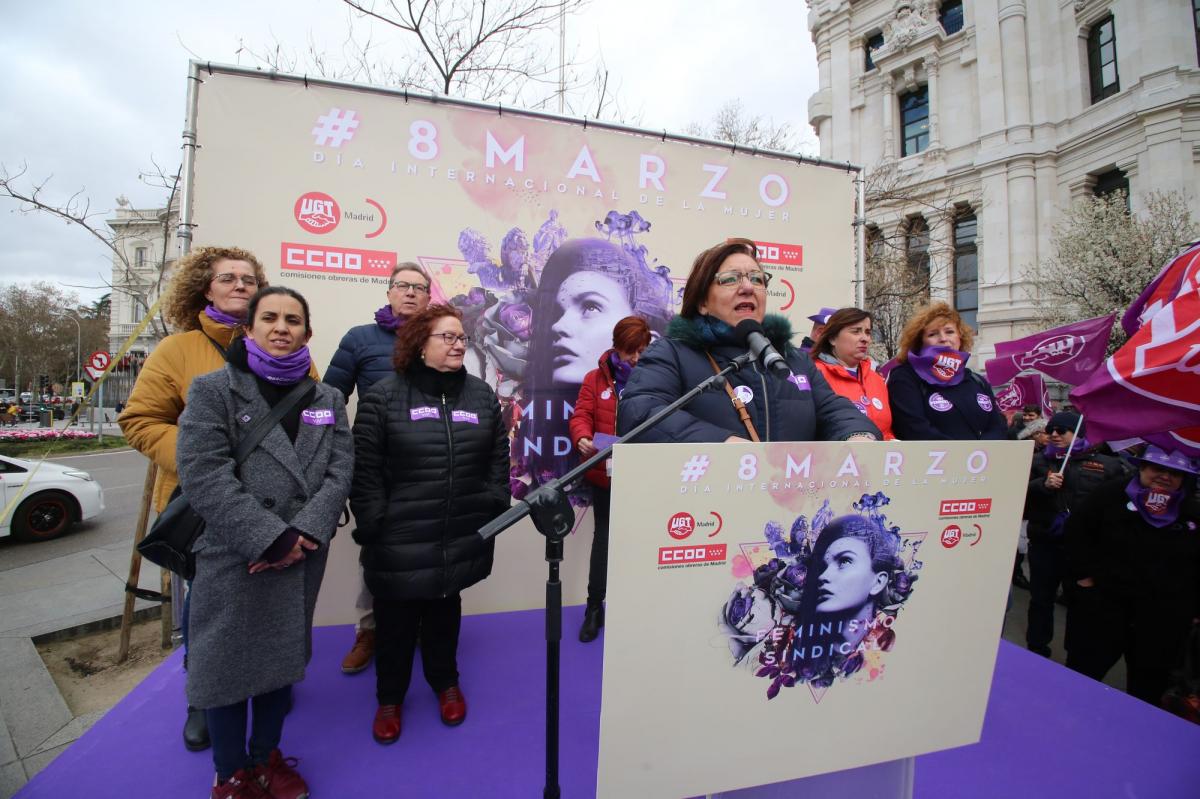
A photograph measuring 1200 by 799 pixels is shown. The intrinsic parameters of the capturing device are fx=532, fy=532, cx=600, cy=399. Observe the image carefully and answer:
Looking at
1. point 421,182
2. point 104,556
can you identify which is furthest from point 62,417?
point 421,182

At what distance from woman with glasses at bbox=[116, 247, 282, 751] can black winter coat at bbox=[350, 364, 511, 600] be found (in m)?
0.65

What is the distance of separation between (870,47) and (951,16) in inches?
128

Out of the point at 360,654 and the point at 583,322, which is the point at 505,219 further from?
the point at 360,654

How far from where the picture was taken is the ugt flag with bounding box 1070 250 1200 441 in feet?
5.46

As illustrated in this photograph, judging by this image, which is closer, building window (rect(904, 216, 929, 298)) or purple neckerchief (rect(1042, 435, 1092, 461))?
purple neckerchief (rect(1042, 435, 1092, 461))

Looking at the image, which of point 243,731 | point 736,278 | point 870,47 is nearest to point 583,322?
point 736,278

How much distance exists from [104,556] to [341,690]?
5404 millimetres

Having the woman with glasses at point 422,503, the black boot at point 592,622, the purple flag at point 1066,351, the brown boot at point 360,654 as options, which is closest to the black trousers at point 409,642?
the woman with glasses at point 422,503

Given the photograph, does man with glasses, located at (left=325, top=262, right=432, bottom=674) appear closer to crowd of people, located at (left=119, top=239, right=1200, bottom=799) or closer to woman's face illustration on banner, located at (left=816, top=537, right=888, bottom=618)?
crowd of people, located at (left=119, top=239, right=1200, bottom=799)

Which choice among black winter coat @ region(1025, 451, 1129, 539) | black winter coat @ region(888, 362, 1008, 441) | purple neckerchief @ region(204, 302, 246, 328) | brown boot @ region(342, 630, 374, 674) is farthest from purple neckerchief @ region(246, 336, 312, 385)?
black winter coat @ region(1025, 451, 1129, 539)

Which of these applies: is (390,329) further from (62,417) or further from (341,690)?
(62,417)

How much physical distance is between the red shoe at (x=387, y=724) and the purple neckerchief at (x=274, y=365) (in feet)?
4.65

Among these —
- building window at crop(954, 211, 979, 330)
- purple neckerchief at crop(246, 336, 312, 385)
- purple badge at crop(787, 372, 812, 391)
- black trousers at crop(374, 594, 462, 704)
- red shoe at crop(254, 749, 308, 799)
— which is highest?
building window at crop(954, 211, 979, 330)

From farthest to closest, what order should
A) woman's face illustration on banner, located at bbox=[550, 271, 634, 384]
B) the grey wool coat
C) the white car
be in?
the white car → woman's face illustration on banner, located at bbox=[550, 271, 634, 384] → the grey wool coat
